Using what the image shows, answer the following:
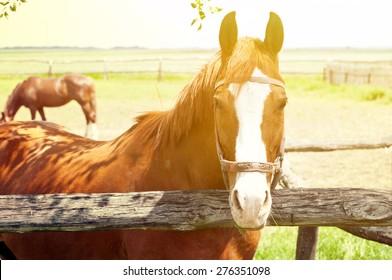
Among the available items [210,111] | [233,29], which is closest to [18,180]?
[210,111]

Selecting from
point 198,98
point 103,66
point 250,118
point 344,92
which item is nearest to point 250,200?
point 250,118

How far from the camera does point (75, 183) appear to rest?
297 cm

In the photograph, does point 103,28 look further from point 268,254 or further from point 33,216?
point 33,216

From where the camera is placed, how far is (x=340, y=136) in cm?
1133

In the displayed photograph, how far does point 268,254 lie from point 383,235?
173 centimetres

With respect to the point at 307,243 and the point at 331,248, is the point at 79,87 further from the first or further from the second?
the point at 307,243

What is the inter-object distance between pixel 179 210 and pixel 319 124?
11222 millimetres

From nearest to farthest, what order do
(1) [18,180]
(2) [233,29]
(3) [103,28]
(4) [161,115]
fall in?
(2) [233,29]
(4) [161,115]
(1) [18,180]
(3) [103,28]

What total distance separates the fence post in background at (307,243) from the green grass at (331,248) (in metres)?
0.38

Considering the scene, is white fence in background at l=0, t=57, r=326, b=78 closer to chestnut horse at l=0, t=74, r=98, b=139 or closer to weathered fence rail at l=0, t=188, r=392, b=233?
chestnut horse at l=0, t=74, r=98, b=139

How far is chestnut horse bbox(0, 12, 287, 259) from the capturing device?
79.3 inches

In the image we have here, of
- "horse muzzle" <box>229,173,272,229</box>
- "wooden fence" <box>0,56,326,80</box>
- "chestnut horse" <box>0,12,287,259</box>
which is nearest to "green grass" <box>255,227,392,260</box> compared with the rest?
"chestnut horse" <box>0,12,287,259</box>

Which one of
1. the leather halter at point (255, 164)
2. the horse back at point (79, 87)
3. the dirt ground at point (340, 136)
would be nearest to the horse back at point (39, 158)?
the leather halter at point (255, 164)
